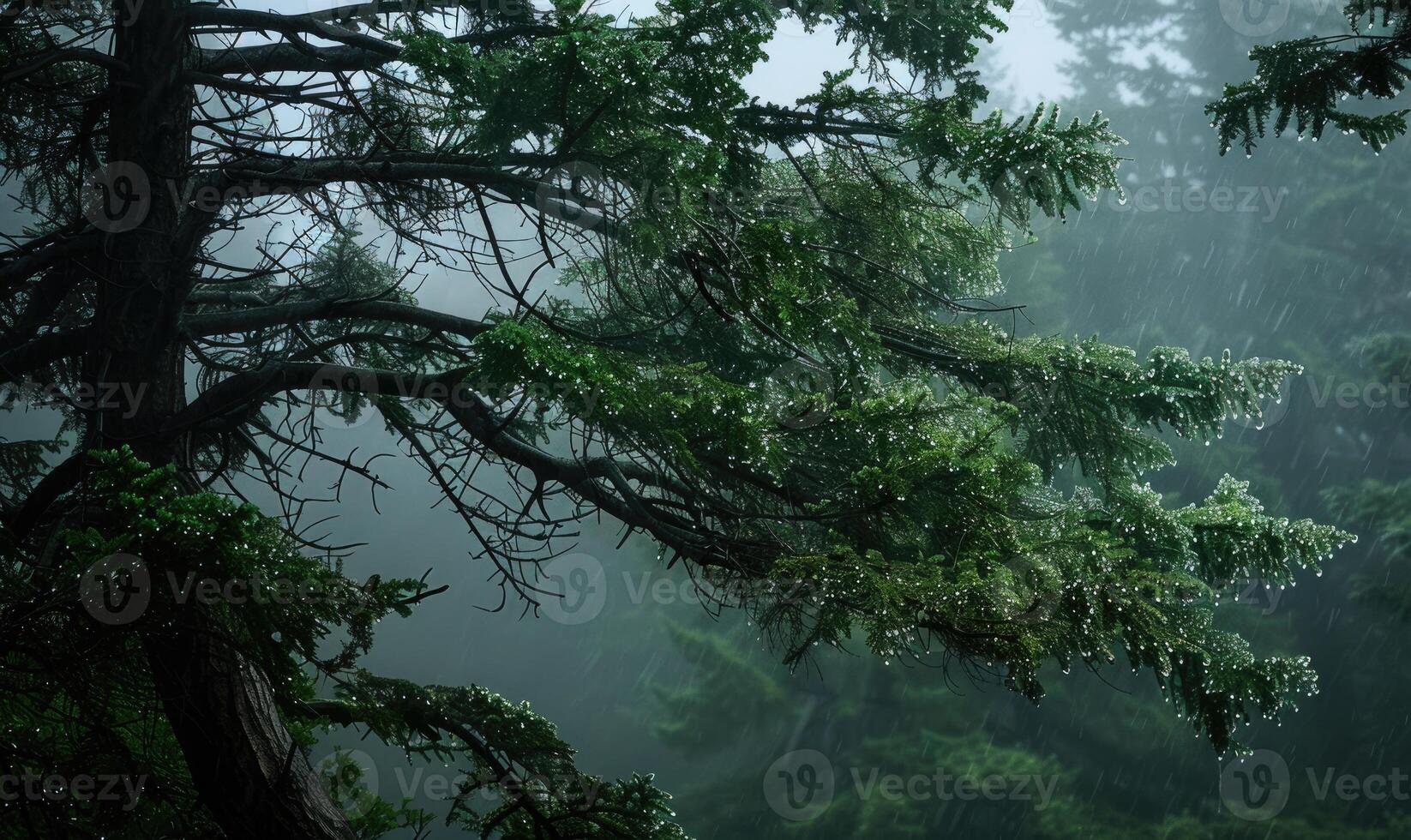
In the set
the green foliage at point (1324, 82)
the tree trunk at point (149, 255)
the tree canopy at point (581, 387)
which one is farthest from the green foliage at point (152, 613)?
the green foliage at point (1324, 82)

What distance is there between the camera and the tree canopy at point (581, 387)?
9.36 ft

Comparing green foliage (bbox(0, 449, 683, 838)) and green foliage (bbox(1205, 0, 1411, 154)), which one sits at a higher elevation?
green foliage (bbox(1205, 0, 1411, 154))

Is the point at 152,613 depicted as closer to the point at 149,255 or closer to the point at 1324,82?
the point at 149,255

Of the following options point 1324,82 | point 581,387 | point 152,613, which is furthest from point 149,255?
point 1324,82

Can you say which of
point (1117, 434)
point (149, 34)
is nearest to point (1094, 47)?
point (1117, 434)

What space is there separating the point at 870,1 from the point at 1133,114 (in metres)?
22.1

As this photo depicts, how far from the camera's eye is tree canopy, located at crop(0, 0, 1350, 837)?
2.85 meters

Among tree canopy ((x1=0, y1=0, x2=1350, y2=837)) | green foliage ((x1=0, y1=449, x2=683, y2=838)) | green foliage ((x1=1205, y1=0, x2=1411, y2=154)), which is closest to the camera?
green foliage ((x1=0, y1=449, x2=683, y2=838))

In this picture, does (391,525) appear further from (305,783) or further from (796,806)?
(305,783)

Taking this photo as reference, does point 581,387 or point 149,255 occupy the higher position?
point 149,255

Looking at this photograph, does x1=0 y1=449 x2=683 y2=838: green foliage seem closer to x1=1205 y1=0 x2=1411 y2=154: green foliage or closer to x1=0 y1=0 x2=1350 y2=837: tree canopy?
x1=0 y1=0 x2=1350 y2=837: tree canopy

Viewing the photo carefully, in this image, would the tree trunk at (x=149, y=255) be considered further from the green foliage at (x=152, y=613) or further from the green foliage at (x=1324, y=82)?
the green foliage at (x=1324, y=82)

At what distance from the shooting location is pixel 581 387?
3.36 m

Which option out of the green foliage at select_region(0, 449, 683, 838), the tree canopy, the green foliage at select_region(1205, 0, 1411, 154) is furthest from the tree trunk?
the green foliage at select_region(1205, 0, 1411, 154)
